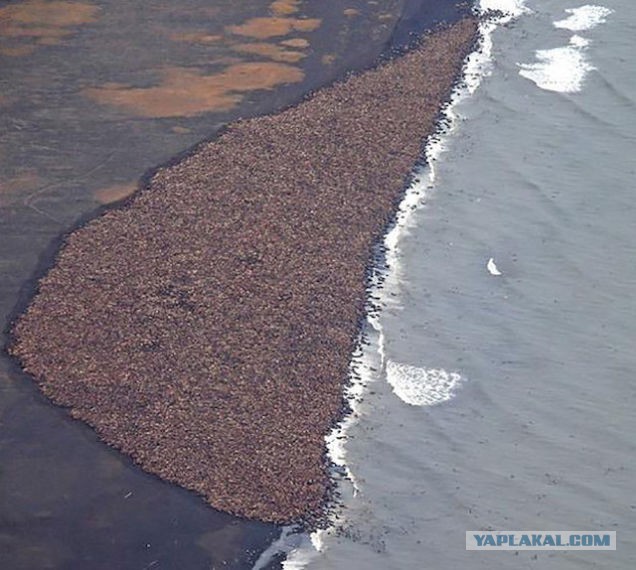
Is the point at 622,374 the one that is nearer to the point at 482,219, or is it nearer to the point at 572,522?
the point at 572,522

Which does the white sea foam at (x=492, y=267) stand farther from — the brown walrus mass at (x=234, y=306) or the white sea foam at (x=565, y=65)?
the white sea foam at (x=565, y=65)

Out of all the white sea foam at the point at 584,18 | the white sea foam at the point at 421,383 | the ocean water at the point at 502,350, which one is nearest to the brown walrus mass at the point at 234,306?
the ocean water at the point at 502,350

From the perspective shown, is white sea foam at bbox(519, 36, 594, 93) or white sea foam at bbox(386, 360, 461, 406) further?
white sea foam at bbox(519, 36, 594, 93)

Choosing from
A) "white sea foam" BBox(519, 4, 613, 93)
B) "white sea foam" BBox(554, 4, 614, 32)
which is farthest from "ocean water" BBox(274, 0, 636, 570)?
"white sea foam" BBox(554, 4, 614, 32)

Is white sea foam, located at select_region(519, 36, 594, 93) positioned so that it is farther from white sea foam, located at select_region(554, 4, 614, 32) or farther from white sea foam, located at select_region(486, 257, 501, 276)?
white sea foam, located at select_region(486, 257, 501, 276)

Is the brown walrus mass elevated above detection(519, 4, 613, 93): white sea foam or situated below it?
above

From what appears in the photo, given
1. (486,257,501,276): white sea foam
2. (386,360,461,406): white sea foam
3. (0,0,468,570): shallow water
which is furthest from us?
(486,257,501,276): white sea foam

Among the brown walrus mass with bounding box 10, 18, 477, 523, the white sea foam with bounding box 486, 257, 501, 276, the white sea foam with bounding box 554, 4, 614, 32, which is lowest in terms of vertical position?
the white sea foam with bounding box 554, 4, 614, 32
